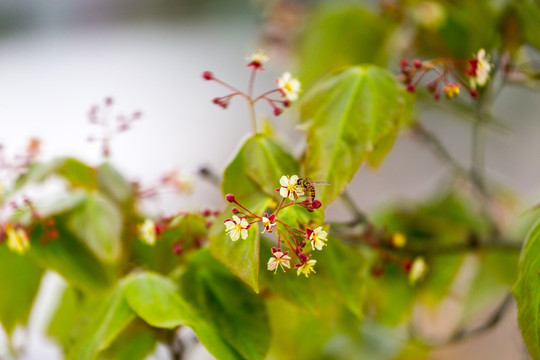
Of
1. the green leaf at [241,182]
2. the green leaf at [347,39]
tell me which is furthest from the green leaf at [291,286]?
the green leaf at [347,39]

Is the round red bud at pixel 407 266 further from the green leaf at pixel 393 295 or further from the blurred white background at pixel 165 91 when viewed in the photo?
the blurred white background at pixel 165 91

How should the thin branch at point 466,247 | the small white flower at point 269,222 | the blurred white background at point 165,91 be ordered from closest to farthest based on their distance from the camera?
the small white flower at point 269,222, the thin branch at point 466,247, the blurred white background at point 165,91

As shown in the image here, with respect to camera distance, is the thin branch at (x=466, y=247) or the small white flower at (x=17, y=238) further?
the thin branch at (x=466, y=247)

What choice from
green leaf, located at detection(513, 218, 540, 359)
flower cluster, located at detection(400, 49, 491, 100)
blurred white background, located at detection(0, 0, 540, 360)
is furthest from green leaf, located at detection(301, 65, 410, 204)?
blurred white background, located at detection(0, 0, 540, 360)

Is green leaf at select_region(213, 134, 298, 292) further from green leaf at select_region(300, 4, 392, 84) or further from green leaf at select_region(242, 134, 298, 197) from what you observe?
green leaf at select_region(300, 4, 392, 84)

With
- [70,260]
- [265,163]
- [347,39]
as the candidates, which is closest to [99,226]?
[70,260]

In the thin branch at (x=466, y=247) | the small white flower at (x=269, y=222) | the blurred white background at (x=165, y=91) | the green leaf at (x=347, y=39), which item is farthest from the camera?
the blurred white background at (x=165, y=91)

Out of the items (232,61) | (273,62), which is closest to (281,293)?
(273,62)
